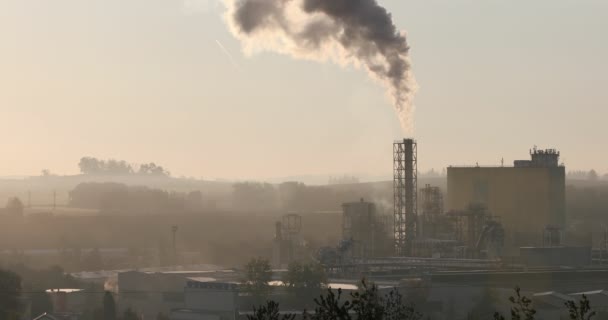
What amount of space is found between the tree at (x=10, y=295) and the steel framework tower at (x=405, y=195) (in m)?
24.9

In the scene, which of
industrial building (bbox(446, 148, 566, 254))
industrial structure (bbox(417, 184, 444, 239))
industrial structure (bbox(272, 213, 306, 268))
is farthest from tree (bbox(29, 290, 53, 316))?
industrial building (bbox(446, 148, 566, 254))

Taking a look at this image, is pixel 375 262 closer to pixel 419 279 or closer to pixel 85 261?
pixel 419 279

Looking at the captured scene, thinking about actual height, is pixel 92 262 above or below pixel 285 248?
below

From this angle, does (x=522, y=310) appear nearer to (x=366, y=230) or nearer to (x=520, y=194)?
(x=366, y=230)

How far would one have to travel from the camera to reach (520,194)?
8875cm

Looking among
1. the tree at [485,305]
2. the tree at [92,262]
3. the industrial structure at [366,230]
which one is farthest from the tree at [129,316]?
the tree at [92,262]

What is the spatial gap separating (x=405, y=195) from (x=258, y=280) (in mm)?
18050

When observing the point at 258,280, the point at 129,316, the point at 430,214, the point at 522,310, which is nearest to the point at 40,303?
the point at 129,316

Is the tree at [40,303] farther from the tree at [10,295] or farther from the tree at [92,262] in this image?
the tree at [92,262]

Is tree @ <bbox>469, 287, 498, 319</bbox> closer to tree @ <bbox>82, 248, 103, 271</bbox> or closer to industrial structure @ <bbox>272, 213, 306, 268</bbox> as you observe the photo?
industrial structure @ <bbox>272, 213, 306, 268</bbox>

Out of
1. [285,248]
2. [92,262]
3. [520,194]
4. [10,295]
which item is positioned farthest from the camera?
[92,262]

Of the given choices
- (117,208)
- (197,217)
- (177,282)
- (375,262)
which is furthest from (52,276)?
(117,208)

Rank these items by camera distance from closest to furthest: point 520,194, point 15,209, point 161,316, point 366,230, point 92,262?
point 161,316, point 366,230, point 520,194, point 92,262, point 15,209

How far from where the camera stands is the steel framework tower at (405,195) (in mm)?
79812
